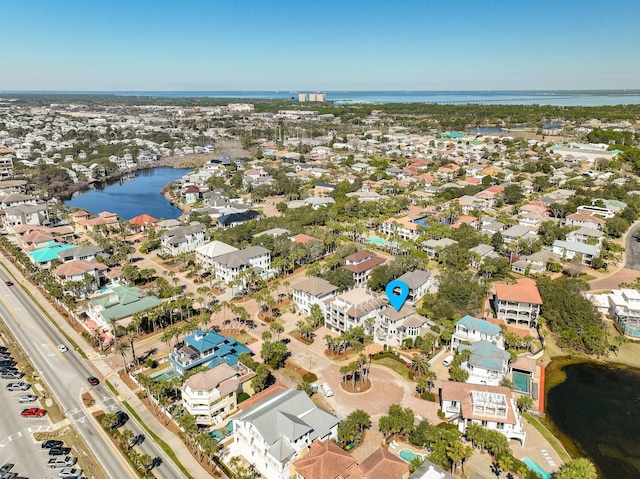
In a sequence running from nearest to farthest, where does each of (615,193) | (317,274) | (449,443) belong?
(449,443) < (317,274) < (615,193)

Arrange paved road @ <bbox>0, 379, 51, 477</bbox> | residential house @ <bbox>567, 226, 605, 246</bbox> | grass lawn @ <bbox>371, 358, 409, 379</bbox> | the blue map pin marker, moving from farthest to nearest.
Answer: residential house @ <bbox>567, 226, 605, 246</bbox> → the blue map pin marker → grass lawn @ <bbox>371, 358, 409, 379</bbox> → paved road @ <bbox>0, 379, 51, 477</bbox>

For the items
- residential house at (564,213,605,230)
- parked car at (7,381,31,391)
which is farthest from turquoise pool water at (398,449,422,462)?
residential house at (564,213,605,230)

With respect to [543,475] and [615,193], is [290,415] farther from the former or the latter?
[615,193]

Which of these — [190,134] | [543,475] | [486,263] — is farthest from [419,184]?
[190,134]

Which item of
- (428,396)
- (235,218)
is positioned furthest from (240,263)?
(428,396)

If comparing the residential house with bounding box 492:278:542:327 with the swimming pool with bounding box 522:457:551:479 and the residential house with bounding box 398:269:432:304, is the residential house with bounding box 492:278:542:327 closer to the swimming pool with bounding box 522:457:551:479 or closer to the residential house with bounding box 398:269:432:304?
the residential house with bounding box 398:269:432:304

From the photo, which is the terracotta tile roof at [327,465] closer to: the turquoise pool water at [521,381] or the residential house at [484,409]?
the residential house at [484,409]
